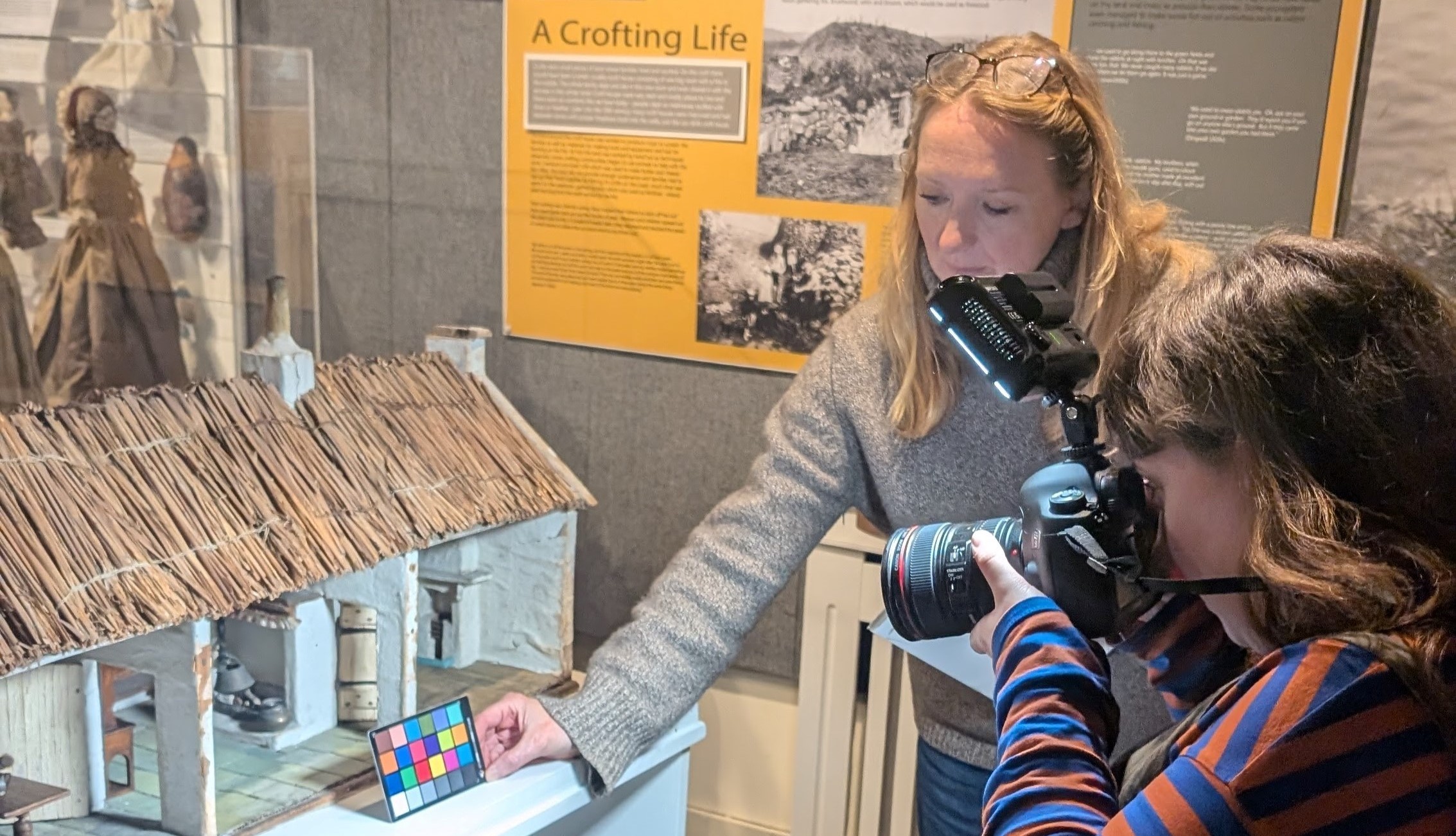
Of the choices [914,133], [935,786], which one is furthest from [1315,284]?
[935,786]

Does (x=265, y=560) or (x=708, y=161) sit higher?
(x=708, y=161)

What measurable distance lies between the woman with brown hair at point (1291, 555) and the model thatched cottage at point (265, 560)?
708mm

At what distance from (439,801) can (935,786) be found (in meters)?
0.49

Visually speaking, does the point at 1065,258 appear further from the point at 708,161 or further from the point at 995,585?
the point at 708,161

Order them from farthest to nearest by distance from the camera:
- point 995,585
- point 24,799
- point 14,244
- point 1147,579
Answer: point 14,244, point 24,799, point 995,585, point 1147,579

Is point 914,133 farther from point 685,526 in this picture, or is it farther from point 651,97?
point 685,526

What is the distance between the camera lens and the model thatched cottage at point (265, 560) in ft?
3.44

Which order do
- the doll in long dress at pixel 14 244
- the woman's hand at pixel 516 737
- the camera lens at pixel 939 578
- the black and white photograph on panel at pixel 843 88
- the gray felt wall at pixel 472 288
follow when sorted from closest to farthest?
1. the camera lens at pixel 939 578
2. the woman's hand at pixel 516 737
3. the doll in long dress at pixel 14 244
4. the black and white photograph on panel at pixel 843 88
5. the gray felt wall at pixel 472 288

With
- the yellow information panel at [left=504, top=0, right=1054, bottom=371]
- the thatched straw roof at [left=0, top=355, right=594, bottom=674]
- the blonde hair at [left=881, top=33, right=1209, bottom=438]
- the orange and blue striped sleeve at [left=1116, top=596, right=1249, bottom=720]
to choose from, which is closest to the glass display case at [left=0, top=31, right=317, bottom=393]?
the thatched straw roof at [left=0, top=355, right=594, bottom=674]

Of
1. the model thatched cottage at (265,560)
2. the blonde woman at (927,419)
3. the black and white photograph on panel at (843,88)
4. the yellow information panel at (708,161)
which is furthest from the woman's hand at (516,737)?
the black and white photograph on panel at (843,88)

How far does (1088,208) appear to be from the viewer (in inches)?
45.1

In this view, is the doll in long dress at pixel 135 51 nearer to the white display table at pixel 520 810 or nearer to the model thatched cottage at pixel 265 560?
the model thatched cottage at pixel 265 560

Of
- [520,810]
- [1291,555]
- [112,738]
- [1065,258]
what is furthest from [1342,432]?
[112,738]

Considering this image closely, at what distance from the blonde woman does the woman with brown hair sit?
37cm
